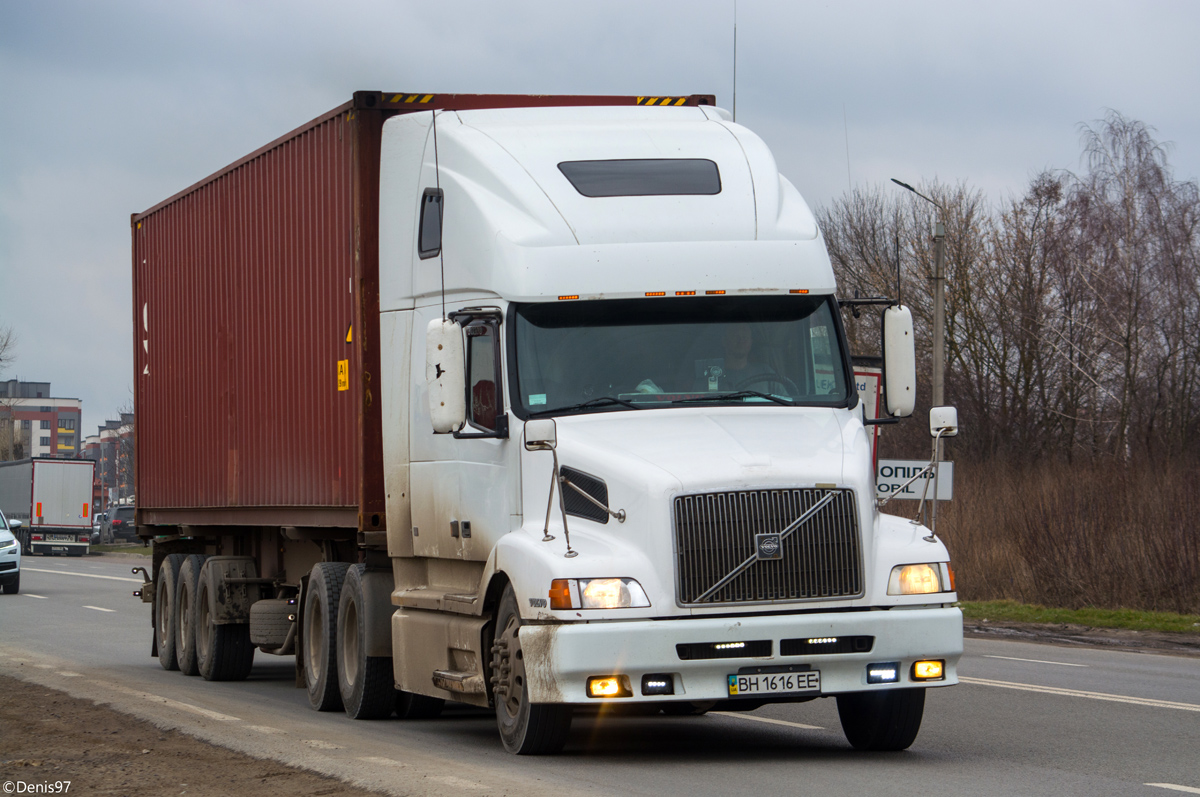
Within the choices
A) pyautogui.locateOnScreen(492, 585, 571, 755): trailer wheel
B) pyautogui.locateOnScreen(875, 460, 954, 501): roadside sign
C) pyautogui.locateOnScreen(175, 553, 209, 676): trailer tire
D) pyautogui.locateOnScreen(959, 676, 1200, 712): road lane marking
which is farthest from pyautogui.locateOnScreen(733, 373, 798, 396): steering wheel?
pyautogui.locateOnScreen(875, 460, 954, 501): roadside sign

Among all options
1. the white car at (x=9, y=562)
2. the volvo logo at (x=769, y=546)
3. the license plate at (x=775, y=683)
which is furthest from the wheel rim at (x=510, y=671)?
the white car at (x=9, y=562)

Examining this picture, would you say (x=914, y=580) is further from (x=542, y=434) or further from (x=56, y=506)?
(x=56, y=506)

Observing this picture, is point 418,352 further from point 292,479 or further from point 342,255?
point 292,479

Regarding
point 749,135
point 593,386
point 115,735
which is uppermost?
point 749,135

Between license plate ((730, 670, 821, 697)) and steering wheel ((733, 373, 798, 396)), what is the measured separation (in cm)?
173

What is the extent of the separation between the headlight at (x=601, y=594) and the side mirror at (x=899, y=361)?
227 cm

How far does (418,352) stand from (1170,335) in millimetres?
33787

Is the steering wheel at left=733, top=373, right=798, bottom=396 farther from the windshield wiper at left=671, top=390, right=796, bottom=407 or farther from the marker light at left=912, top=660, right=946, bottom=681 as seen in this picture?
the marker light at left=912, top=660, right=946, bottom=681

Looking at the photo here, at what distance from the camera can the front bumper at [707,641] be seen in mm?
8945

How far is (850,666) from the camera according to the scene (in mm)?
9281

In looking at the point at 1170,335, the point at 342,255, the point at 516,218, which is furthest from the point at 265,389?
the point at 1170,335

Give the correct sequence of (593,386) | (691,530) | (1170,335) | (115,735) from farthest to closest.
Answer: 1. (1170,335)
2. (115,735)
3. (593,386)
4. (691,530)

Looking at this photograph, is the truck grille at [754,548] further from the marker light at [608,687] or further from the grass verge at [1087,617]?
the grass verge at [1087,617]

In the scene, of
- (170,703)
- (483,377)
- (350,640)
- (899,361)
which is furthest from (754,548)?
(170,703)
